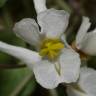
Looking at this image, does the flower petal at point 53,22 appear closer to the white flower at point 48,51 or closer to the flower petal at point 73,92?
the white flower at point 48,51

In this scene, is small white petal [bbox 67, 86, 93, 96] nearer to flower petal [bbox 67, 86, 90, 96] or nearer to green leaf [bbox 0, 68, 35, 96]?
flower petal [bbox 67, 86, 90, 96]

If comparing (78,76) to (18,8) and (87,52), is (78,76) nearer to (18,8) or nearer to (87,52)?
(87,52)

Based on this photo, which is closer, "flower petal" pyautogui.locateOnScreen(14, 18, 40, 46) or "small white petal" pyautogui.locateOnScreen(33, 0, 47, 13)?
"flower petal" pyautogui.locateOnScreen(14, 18, 40, 46)

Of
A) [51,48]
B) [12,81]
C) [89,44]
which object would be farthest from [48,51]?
[12,81]

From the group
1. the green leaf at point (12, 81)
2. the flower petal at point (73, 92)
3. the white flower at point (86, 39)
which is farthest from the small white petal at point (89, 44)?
the green leaf at point (12, 81)

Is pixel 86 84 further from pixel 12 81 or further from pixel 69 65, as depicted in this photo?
pixel 12 81

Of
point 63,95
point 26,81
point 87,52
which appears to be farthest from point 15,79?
point 87,52

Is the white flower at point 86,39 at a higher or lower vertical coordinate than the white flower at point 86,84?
higher

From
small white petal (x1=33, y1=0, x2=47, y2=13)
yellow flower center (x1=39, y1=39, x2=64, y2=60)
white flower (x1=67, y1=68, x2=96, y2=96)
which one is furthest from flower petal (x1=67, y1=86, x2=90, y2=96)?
small white petal (x1=33, y1=0, x2=47, y2=13)
